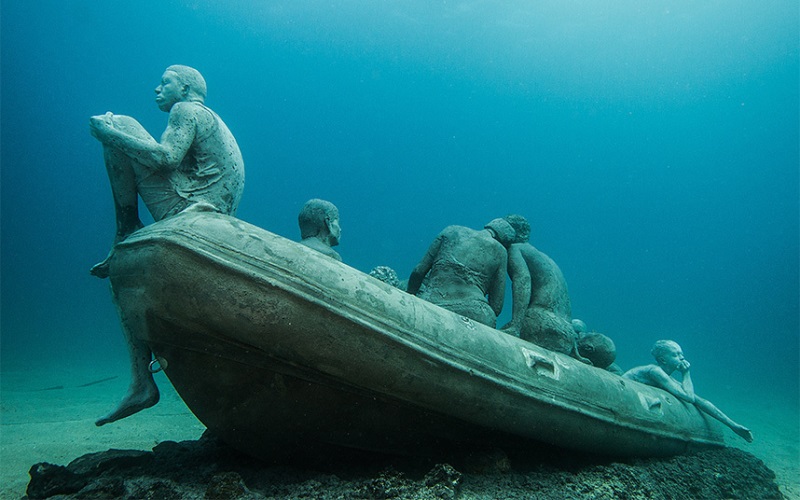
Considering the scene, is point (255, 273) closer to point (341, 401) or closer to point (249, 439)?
point (341, 401)

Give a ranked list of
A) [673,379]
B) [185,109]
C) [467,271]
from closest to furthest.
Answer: [185,109] → [467,271] → [673,379]

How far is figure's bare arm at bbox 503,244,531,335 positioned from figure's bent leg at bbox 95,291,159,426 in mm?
3353

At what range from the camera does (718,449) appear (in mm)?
4625

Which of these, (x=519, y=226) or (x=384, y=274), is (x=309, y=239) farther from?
(x=519, y=226)

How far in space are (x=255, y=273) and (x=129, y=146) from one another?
4.70 ft

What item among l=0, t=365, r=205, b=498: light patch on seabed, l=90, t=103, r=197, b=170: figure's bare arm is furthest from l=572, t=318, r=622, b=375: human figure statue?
l=0, t=365, r=205, b=498: light patch on seabed

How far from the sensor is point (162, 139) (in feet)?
9.22

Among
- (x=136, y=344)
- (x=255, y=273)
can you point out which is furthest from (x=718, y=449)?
(x=136, y=344)

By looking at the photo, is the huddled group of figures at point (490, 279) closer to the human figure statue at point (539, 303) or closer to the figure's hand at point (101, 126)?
the human figure statue at point (539, 303)

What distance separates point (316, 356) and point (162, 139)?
200 centimetres

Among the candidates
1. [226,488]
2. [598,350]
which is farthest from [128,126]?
[598,350]

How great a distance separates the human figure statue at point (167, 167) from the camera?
104 inches

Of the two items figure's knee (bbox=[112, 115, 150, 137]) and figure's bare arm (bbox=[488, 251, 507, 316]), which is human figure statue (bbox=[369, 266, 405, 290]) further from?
figure's knee (bbox=[112, 115, 150, 137])

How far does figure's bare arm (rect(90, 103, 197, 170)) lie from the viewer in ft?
8.57
